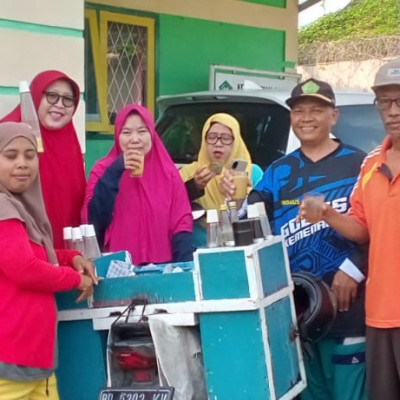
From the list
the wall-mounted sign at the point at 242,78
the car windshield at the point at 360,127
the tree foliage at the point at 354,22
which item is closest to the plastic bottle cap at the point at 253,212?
the car windshield at the point at 360,127

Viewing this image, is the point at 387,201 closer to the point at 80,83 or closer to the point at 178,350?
the point at 178,350

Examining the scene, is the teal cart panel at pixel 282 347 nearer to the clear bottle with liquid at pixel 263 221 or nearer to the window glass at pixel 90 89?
the clear bottle with liquid at pixel 263 221

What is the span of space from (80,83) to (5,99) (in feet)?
1.61

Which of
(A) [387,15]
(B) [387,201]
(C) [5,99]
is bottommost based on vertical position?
(B) [387,201]

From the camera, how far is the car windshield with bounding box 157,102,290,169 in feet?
18.8

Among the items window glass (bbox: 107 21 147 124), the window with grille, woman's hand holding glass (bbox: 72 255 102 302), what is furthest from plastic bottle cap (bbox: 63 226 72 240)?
window glass (bbox: 107 21 147 124)

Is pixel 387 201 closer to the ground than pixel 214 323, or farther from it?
farther from it

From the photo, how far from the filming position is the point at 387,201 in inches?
126

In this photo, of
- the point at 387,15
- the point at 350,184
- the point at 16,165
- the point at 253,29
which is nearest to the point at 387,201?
the point at 350,184

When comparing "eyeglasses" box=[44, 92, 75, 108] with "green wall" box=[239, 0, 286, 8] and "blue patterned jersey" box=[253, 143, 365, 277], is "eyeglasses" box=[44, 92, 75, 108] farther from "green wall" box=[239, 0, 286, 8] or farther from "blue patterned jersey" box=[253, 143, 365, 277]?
"green wall" box=[239, 0, 286, 8]

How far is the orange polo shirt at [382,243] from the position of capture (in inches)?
125

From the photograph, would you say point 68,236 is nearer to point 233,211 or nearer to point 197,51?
point 233,211

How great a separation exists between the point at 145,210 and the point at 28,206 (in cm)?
79

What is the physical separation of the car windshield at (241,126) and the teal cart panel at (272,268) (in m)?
2.37
